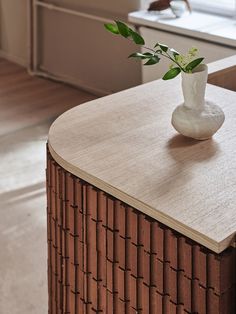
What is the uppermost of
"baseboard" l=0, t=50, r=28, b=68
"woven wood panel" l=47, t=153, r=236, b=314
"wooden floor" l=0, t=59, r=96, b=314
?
"woven wood panel" l=47, t=153, r=236, b=314

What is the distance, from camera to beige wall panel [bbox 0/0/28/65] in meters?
4.79

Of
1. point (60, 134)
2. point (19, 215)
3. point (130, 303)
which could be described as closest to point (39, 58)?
point (19, 215)

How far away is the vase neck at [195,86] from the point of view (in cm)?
143

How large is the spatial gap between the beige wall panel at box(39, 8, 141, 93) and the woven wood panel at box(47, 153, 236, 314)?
8.25ft

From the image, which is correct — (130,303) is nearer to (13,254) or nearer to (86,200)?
(86,200)

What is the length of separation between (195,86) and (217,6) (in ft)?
7.47

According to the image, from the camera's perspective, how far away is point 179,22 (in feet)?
11.0

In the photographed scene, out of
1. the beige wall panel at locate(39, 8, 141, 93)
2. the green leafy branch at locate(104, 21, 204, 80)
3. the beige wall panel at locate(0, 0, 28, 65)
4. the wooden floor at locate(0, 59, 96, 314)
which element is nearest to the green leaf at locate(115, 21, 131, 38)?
the green leafy branch at locate(104, 21, 204, 80)

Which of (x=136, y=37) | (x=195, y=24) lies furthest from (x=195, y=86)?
(x=195, y=24)

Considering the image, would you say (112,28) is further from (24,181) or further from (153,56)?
(24,181)

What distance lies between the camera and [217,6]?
3568 mm

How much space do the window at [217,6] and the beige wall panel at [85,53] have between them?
19.9 inches

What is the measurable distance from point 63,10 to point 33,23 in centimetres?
37

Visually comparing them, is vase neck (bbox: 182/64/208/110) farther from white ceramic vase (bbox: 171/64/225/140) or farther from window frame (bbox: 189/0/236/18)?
window frame (bbox: 189/0/236/18)
